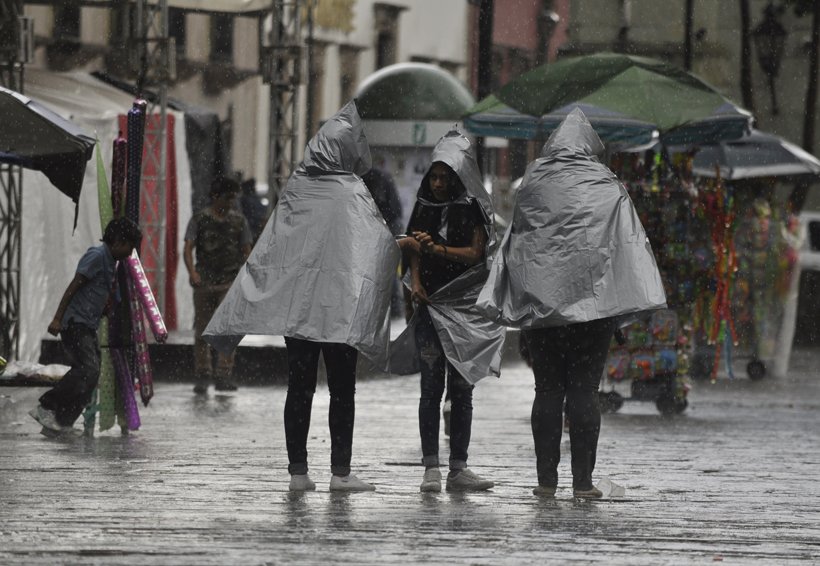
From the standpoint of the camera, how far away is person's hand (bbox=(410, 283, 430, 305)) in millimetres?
11219

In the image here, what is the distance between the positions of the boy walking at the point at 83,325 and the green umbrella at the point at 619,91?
3.54m

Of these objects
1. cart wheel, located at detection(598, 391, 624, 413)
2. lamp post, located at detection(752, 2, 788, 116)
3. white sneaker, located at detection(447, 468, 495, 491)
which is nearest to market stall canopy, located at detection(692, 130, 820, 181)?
cart wheel, located at detection(598, 391, 624, 413)

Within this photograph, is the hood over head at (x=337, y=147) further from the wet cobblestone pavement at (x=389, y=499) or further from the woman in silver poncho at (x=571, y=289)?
the wet cobblestone pavement at (x=389, y=499)

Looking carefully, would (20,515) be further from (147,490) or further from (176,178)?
(176,178)

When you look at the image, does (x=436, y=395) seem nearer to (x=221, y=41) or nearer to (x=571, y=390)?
(x=571, y=390)

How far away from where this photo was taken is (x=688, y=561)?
865cm

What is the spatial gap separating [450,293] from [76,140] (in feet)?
12.2

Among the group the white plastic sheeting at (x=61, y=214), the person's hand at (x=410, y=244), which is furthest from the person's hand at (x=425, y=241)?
the white plastic sheeting at (x=61, y=214)

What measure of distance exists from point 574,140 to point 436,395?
4.89 ft

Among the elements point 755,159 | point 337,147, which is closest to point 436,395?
point 337,147

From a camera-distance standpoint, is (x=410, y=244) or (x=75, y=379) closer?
(x=410, y=244)

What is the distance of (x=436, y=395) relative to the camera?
1125 centimetres

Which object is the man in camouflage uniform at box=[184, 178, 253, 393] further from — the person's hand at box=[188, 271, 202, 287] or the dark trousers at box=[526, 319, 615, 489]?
the dark trousers at box=[526, 319, 615, 489]

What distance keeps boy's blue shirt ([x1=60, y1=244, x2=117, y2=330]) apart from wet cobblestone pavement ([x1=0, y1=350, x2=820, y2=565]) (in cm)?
77
